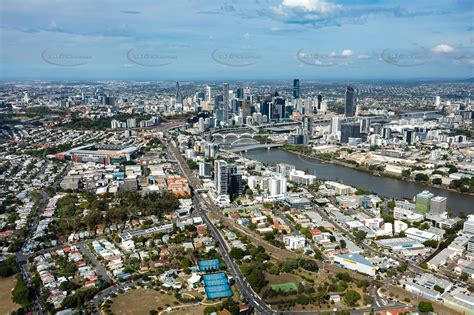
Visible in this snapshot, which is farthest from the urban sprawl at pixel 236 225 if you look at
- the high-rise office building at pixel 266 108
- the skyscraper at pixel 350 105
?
the skyscraper at pixel 350 105

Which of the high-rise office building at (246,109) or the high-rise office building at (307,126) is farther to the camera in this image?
the high-rise office building at (246,109)

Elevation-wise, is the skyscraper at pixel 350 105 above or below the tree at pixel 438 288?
above

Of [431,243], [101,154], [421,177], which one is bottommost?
[431,243]

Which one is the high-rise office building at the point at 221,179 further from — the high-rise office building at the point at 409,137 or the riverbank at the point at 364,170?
the high-rise office building at the point at 409,137

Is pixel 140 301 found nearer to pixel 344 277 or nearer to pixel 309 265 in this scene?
pixel 309 265

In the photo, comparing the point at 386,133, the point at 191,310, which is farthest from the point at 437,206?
the point at 386,133

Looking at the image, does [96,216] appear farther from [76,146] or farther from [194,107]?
[194,107]

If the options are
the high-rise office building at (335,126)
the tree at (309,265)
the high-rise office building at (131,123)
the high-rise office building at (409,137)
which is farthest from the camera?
the high-rise office building at (131,123)

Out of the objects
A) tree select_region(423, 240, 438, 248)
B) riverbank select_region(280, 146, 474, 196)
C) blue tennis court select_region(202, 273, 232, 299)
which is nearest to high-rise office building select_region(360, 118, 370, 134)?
riverbank select_region(280, 146, 474, 196)
